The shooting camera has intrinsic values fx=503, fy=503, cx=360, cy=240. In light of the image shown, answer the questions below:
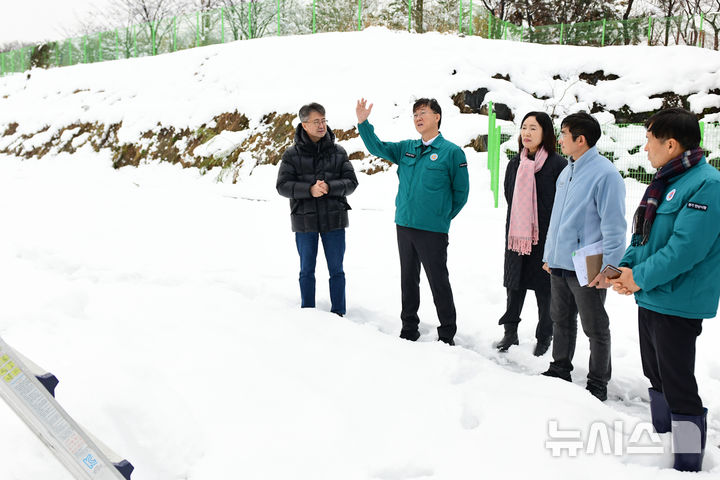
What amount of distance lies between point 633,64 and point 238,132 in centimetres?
1055

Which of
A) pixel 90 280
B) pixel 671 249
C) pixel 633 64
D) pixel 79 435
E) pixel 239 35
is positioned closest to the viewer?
pixel 79 435

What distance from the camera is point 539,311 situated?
13.1 feet

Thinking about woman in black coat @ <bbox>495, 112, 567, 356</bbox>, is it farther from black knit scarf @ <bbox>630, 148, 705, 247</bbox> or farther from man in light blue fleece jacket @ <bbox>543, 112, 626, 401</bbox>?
black knit scarf @ <bbox>630, 148, 705, 247</bbox>

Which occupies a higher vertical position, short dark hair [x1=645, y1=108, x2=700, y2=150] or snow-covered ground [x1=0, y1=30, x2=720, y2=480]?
short dark hair [x1=645, y1=108, x2=700, y2=150]

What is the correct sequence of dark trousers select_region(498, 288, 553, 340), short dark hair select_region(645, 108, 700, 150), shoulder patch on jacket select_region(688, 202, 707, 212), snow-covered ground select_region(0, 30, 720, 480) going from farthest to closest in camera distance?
dark trousers select_region(498, 288, 553, 340)
snow-covered ground select_region(0, 30, 720, 480)
short dark hair select_region(645, 108, 700, 150)
shoulder patch on jacket select_region(688, 202, 707, 212)

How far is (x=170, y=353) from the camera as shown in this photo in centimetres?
306

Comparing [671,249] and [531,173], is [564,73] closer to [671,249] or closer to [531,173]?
[531,173]

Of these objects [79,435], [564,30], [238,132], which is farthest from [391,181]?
[564,30]

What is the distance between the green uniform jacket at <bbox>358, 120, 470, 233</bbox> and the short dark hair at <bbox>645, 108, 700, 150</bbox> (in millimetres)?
1592

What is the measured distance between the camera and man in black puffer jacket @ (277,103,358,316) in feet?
13.6

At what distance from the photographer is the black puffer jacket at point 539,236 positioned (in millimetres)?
3770

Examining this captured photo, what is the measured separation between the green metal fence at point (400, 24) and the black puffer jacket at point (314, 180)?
14.8 meters

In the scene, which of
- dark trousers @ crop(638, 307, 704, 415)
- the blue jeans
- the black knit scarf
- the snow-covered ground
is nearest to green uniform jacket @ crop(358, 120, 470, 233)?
the blue jeans

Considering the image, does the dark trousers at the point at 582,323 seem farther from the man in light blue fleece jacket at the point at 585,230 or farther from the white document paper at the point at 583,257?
the white document paper at the point at 583,257
